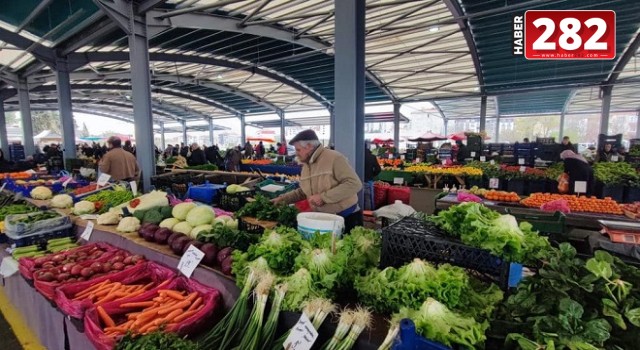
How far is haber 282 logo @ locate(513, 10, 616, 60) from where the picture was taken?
5.66 meters

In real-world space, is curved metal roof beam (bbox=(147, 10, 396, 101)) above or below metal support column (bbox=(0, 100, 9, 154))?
above

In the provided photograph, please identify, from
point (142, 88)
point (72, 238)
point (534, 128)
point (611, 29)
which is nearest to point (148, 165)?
point (142, 88)

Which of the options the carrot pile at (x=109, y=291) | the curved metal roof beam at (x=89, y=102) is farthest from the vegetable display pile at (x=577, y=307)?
the curved metal roof beam at (x=89, y=102)

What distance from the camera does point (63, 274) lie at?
249 cm

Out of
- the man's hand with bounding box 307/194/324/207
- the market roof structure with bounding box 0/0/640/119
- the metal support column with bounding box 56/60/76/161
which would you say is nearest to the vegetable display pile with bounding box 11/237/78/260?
the man's hand with bounding box 307/194/324/207

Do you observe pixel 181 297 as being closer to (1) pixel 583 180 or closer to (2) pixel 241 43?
(1) pixel 583 180

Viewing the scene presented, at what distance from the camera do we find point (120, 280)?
2367mm

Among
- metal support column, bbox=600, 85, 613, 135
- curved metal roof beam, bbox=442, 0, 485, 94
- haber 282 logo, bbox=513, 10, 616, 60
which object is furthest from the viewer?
metal support column, bbox=600, 85, 613, 135

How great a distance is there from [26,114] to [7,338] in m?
14.8

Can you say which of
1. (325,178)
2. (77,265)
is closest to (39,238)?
(77,265)

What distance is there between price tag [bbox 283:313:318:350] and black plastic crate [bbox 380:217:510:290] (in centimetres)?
60

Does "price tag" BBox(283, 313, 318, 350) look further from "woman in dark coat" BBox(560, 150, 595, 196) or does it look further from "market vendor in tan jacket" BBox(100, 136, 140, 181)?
"woman in dark coat" BBox(560, 150, 595, 196)

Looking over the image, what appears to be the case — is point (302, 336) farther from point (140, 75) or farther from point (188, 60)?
point (188, 60)

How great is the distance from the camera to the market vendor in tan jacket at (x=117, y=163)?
17.9 ft
